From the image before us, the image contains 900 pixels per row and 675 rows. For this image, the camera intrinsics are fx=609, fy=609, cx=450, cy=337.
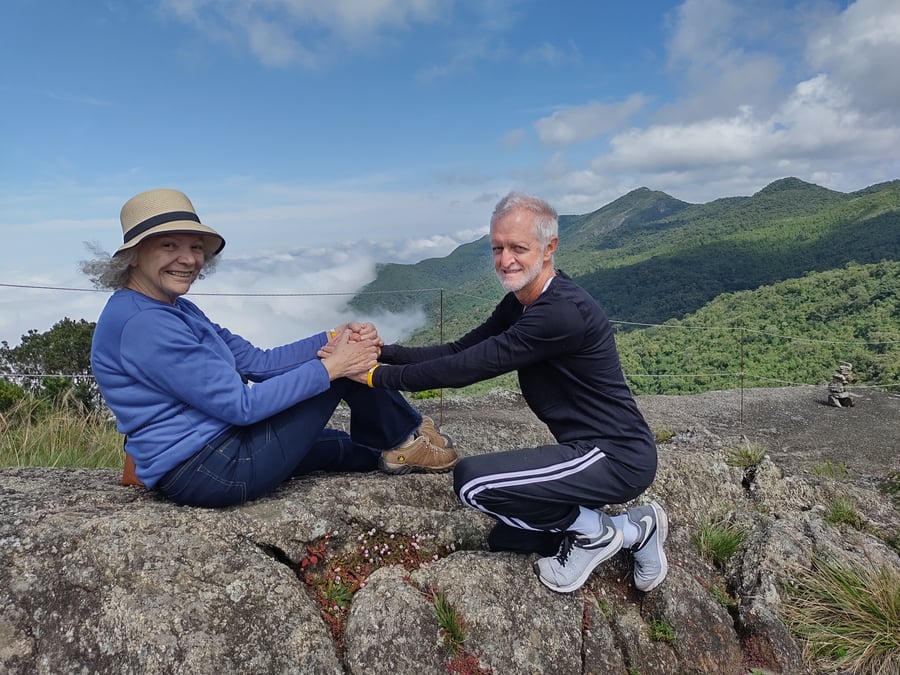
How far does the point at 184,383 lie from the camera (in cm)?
273

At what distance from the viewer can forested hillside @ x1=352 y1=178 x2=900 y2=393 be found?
2306 centimetres

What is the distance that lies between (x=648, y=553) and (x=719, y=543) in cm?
98

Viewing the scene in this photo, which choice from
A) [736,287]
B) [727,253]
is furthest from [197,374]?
[727,253]

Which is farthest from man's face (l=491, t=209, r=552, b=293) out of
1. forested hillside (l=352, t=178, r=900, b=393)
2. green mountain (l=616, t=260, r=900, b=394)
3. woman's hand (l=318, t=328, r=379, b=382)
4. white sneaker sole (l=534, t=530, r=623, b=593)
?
green mountain (l=616, t=260, r=900, b=394)

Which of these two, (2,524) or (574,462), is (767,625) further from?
(2,524)

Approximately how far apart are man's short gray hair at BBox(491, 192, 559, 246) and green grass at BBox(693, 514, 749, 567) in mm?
2224

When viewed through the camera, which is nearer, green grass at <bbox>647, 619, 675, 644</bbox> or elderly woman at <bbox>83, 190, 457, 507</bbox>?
elderly woman at <bbox>83, 190, 457, 507</bbox>

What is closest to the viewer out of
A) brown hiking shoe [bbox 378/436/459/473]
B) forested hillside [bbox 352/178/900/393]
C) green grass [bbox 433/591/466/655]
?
green grass [bbox 433/591/466/655]

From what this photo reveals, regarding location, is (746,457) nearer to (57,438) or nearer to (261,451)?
(261,451)

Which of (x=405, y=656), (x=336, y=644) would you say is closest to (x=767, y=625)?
(x=405, y=656)

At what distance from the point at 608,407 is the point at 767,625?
57.3 inches

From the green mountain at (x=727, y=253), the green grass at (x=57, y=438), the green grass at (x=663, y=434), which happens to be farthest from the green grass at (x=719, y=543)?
the green mountain at (x=727, y=253)

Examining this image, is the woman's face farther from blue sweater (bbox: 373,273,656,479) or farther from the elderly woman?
blue sweater (bbox: 373,273,656,479)

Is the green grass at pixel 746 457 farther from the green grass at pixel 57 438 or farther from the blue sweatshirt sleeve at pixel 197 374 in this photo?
the green grass at pixel 57 438
